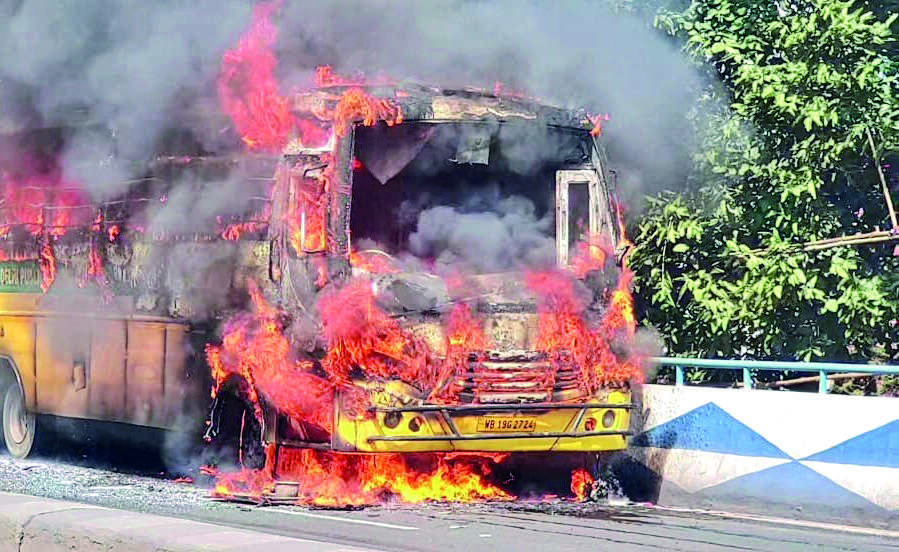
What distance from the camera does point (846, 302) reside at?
11.9 meters

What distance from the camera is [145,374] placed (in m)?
11.8

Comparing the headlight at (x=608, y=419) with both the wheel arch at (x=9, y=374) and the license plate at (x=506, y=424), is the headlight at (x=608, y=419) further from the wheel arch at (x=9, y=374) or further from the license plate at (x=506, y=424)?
the wheel arch at (x=9, y=374)

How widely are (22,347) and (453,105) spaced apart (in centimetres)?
505

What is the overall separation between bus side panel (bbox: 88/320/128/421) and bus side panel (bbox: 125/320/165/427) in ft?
0.35

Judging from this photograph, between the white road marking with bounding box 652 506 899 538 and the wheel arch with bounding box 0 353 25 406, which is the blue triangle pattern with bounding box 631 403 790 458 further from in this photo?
the wheel arch with bounding box 0 353 25 406

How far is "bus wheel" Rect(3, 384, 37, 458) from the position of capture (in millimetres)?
13555

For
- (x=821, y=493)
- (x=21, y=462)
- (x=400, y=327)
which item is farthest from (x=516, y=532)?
(x=21, y=462)

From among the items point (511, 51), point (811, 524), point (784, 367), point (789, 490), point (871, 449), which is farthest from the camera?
point (511, 51)

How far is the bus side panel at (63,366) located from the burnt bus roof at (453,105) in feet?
11.5

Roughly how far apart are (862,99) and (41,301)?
6931 mm

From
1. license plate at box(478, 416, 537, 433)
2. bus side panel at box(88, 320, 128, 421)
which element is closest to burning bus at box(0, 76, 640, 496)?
license plate at box(478, 416, 537, 433)

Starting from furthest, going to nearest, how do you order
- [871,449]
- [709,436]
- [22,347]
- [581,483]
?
[22,347]
[581,483]
[709,436]
[871,449]

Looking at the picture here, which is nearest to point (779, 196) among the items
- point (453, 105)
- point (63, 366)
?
point (453, 105)

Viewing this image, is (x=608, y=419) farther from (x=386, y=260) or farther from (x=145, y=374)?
(x=145, y=374)
